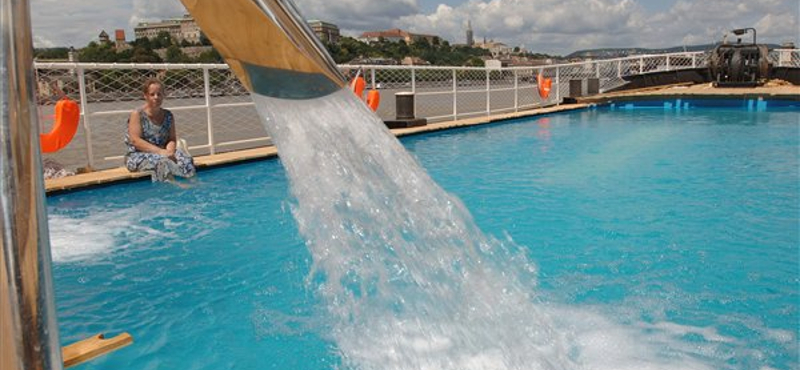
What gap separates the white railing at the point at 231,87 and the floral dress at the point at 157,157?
525mm

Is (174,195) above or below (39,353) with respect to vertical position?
below

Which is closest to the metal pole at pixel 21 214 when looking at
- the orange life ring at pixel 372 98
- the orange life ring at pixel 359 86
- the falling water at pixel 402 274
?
the falling water at pixel 402 274

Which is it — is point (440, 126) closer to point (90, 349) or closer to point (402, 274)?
point (402, 274)

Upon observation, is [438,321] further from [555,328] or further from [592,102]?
[592,102]

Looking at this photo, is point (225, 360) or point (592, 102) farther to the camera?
point (592, 102)

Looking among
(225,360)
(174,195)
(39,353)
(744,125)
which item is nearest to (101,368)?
(225,360)

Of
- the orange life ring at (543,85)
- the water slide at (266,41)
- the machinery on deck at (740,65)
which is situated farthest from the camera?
the machinery on deck at (740,65)

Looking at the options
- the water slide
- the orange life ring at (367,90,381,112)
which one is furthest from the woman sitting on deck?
the water slide

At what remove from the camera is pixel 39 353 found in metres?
0.48

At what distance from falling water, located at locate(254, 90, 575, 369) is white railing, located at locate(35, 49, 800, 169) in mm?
491

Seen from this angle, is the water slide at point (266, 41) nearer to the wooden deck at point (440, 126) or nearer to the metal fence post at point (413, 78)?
the wooden deck at point (440, 126)

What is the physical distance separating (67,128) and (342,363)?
448cm

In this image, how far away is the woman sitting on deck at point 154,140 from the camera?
624 centimetres

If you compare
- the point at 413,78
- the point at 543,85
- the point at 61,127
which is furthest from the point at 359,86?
the point at 543,85
